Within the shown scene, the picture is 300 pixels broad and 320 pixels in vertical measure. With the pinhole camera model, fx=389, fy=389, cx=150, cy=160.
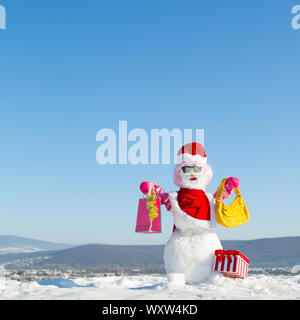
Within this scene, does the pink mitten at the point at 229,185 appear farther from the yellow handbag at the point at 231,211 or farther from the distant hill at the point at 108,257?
the distant hill at the point at 108,257

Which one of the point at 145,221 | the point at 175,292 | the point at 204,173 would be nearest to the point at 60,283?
the point at 145,221

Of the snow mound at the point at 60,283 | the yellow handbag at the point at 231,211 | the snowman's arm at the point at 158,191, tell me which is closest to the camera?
the yellow handbag at the point at 231,211

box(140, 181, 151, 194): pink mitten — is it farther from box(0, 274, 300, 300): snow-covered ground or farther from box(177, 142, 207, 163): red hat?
box(0, 274, 300, 300): snow-covered ground

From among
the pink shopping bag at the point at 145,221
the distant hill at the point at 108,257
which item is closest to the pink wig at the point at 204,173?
the pink shopping bag at the point at 145,221

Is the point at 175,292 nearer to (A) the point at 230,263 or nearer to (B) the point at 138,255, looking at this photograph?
(A) the point at 230,263

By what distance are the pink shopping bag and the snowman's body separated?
1.34 ft

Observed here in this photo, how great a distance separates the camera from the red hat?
837cm

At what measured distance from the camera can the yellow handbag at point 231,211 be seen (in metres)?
7.96

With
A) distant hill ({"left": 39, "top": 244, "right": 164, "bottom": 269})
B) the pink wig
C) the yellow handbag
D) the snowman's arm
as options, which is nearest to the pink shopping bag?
the snowman's arm

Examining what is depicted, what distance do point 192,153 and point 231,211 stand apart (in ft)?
4.86

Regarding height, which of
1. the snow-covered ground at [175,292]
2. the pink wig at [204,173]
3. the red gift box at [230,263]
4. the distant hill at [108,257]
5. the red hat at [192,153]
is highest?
the red hat at [192,153]
